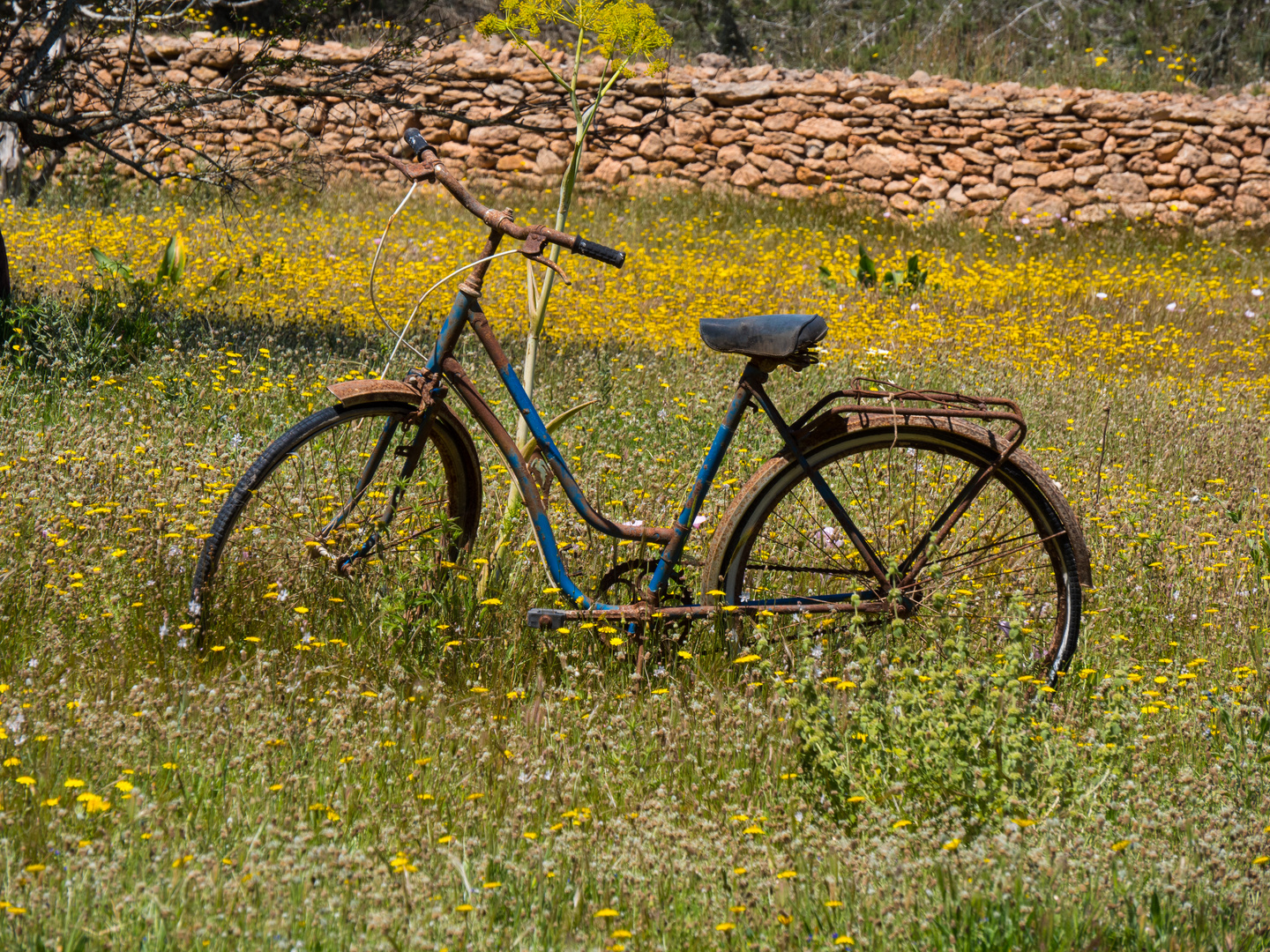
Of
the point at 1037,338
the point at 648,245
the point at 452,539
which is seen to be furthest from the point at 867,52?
the point at 452,539

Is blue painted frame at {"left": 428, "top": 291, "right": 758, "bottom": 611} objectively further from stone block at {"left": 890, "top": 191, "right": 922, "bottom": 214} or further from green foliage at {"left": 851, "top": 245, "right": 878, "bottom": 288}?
stone block at {"left": 890, "top": 191, "right": 922, "bottom": 214}

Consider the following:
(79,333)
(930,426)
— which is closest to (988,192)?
(79,333)

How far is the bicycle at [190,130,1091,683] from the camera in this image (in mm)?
2910

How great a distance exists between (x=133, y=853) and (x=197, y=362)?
3.81 metres

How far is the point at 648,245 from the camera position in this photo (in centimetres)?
1073

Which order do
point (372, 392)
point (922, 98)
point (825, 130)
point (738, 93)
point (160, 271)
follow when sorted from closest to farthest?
1. point (372, 392)
2. point (160, 271)
3. point (922, 98)
4. point (825, 130)
5. point (738, 93)

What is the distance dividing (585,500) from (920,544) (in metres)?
0.97

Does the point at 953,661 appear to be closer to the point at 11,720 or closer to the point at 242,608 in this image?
the point at 242,608

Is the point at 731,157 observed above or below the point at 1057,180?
below

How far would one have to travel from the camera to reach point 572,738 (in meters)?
2.74

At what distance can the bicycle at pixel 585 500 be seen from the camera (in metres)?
2.91

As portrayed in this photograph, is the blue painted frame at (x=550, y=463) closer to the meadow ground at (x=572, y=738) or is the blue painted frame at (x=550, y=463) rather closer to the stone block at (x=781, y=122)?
the meadow ground at (x=572, y=738)

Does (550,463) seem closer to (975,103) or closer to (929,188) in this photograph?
(929,188)

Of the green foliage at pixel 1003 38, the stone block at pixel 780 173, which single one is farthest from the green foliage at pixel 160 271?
the green foliage at pixel 1003 38
